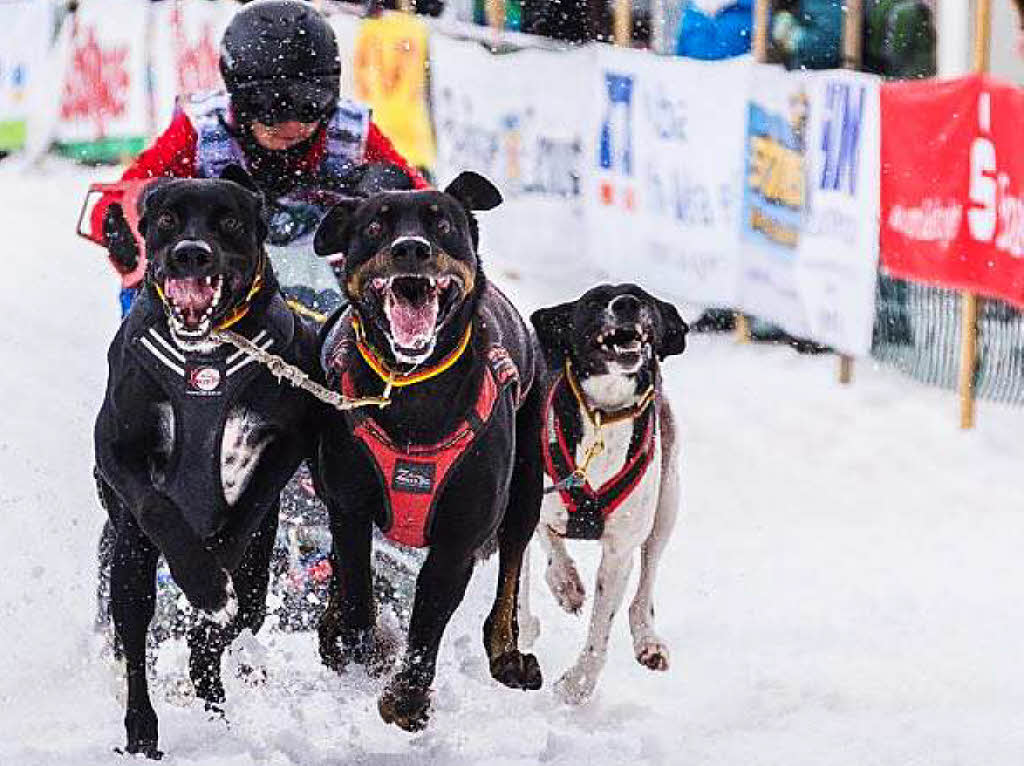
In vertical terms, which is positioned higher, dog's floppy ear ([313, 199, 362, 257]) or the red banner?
dog's floppy ear ([313, 199, 362, 257])

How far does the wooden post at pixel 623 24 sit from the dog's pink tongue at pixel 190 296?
742cm

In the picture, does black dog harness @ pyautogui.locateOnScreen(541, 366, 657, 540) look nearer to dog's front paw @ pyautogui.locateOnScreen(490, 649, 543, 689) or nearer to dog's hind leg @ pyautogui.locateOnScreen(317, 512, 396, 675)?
dog's front paw @ pyautogui.locateOnScreen(490, 649, 543, 689)

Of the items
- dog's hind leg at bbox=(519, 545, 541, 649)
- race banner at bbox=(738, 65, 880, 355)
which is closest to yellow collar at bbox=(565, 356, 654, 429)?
dog's hind leg at bbox=(519, 545, 541, 649)

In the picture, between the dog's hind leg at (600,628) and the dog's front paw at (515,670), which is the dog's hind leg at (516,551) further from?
the dog's hind leg at (600,628)

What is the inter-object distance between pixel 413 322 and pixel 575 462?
3.81ft

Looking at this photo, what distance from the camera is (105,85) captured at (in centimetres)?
1480

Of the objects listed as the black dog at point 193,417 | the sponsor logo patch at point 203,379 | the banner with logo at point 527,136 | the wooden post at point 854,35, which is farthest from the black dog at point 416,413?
the banner with logo at point 527,136

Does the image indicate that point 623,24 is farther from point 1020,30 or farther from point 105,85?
point 105,85

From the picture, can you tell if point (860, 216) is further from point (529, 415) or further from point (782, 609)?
point (529, 415)

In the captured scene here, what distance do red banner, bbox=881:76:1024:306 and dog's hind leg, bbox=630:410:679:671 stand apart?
260 cm

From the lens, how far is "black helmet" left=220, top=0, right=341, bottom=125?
477 centimetres

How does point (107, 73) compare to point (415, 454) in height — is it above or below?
below

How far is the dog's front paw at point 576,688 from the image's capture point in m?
4.99

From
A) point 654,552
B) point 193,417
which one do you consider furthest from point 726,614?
point 193,417
